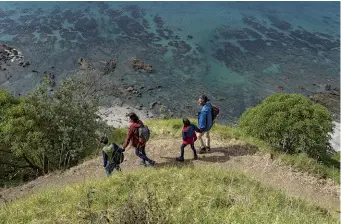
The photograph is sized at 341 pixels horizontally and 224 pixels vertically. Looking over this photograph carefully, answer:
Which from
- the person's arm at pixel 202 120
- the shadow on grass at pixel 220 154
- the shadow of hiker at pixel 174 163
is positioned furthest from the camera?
the shadow on grass at pixel 220 154

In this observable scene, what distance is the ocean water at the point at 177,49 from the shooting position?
56.2m

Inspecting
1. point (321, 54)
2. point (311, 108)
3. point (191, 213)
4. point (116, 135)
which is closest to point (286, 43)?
point (321, 54)

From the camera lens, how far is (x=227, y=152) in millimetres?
18172

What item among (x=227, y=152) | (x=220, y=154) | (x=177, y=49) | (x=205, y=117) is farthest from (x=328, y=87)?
(x=205, y=117)

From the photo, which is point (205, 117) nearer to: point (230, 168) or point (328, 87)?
point (230, 168)

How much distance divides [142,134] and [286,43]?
68568 millimetres

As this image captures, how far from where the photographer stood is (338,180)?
1755cm

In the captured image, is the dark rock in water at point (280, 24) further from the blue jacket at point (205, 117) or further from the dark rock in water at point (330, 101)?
the blue jacket at point (205, 117)

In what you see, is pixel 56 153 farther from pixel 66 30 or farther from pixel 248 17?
pixel 248 17

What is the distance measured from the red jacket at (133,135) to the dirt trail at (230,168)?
6.43ft

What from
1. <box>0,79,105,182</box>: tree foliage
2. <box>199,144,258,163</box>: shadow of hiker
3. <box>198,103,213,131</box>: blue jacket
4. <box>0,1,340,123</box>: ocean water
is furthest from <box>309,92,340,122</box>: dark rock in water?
<box>198,103,213,131</box>: blue jacket

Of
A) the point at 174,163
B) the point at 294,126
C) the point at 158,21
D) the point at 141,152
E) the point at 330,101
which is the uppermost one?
the point at 141,152

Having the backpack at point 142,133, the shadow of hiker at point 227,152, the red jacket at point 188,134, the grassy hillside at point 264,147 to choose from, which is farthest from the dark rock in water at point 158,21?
the backpack at point 142,133

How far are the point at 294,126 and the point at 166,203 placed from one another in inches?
819
